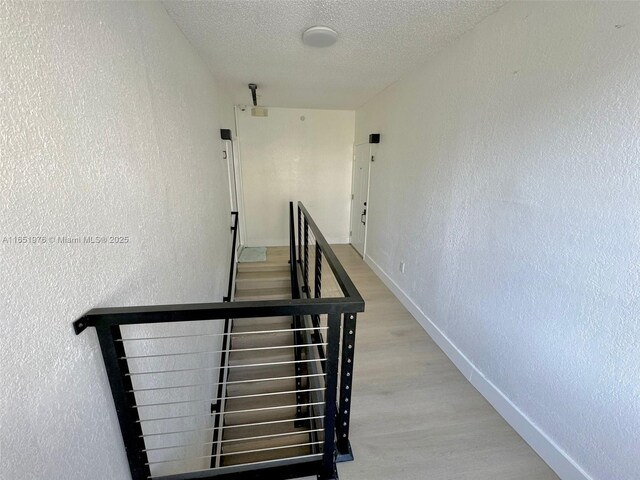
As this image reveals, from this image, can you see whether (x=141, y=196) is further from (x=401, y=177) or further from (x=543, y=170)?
(x=401, y=177)

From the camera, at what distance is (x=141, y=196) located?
122 centimetres

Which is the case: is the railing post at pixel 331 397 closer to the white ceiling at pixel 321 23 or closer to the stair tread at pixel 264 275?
the white ceiling at pixel 321 23

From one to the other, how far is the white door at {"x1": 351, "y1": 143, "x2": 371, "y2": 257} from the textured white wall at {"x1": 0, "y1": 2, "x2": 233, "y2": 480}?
11.4 feet

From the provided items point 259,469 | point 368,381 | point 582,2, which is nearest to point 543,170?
point 582,2

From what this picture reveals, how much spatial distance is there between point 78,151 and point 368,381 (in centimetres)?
213

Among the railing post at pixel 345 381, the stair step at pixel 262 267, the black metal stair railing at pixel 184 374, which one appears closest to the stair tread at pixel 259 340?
the stair step at pixel 262 267

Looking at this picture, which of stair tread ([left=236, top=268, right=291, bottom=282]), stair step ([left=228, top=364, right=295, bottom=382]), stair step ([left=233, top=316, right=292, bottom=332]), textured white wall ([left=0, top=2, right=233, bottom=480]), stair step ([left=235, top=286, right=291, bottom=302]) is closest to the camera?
textured white wall ([left=0, top=2, right=233, bottom=480])

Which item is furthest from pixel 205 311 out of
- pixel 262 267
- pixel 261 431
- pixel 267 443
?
pixel 262 267

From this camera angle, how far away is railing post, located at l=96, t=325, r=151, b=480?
0.85 metres

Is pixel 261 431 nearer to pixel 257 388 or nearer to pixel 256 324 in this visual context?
pixel 257 388

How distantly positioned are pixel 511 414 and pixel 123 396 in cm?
208

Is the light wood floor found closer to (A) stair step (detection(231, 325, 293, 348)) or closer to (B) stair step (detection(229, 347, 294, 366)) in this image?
(B) stair step (detection(229, 347, 294, 366))

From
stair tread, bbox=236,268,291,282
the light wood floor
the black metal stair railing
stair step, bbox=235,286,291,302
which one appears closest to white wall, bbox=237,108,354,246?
stair tread, bbox=236,268,291,282

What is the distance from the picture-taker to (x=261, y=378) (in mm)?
2898
